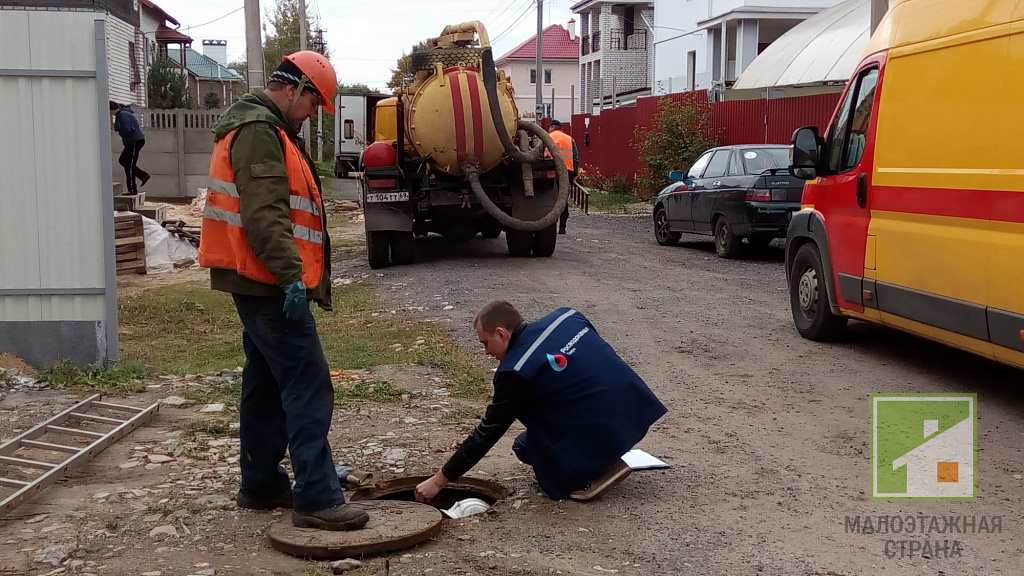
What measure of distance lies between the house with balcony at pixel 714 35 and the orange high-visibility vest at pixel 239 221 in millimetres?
23960

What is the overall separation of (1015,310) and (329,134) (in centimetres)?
5513

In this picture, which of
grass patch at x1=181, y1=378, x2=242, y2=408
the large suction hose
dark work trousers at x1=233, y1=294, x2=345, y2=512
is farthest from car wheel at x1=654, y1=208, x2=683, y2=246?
dark work trousers at x1=233, y1=294, x2=345, y2=512

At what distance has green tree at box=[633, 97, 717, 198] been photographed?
2341 cm

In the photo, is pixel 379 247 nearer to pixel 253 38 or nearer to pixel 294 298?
pixel 253 38

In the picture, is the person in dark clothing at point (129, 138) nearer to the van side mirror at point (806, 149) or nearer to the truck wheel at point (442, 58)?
the truck wheel at point (442, 58)

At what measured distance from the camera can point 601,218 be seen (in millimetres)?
22469

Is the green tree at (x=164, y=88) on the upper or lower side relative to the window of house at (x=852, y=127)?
upper

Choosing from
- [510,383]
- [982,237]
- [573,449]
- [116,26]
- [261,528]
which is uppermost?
[116,26]

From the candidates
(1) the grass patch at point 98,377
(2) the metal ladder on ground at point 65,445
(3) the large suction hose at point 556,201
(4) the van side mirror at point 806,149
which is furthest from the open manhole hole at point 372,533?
(3) the large suction hose at point 556,201

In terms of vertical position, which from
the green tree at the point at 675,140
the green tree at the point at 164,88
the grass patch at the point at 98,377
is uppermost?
the green tree at the point at 164,88

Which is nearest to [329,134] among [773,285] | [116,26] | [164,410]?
[116,26]

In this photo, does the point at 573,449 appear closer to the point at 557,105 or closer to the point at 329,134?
the point at 329,134

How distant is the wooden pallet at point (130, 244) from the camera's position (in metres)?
13.5

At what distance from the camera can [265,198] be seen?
4184 mm
